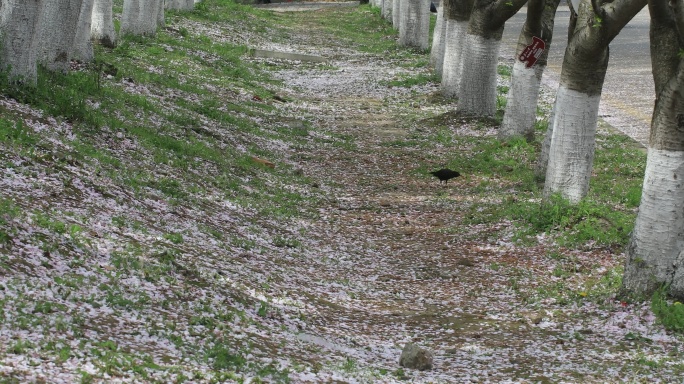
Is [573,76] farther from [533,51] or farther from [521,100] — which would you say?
[521,100]

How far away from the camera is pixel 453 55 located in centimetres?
2197

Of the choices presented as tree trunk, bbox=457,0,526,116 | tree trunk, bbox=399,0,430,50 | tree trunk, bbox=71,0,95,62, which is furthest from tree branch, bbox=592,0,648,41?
tree trunk, bbox=399,0,430,50

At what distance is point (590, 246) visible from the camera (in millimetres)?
10805

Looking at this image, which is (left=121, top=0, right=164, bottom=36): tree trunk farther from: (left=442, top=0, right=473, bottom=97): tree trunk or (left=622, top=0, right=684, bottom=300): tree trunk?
(left=622, top=0, right=684, bottom=300): tree trunk

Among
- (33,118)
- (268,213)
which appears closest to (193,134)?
(268,213)

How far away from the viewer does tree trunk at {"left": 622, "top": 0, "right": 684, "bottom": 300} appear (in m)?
8.52

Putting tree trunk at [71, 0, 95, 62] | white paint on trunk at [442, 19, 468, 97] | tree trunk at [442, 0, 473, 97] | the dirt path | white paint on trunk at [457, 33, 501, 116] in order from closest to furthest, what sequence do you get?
1. the dirt path
2. tree trunk at [71, 0, 95, 62]
3. white paint on trunk at [457, 33, 501, 116]
4. tree trunk at [442, 0, 473, 97]
5. white paint on trunk at [442, 19, 468, 97]

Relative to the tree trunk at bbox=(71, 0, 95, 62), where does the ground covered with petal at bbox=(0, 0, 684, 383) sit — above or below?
below

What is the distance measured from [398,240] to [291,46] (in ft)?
83.7

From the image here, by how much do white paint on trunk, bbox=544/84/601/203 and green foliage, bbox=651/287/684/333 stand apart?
3270 millimetres

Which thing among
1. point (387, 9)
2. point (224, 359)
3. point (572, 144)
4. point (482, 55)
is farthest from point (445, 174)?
point (387, 9)

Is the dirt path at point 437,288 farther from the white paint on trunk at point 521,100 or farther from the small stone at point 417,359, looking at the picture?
the white paint on trunk at point 521,100

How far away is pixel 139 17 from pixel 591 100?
15.9 metres

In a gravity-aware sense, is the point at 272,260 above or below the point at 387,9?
below
